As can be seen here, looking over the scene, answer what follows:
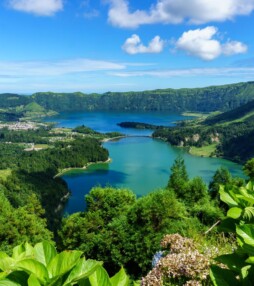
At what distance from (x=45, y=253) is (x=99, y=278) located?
465mm

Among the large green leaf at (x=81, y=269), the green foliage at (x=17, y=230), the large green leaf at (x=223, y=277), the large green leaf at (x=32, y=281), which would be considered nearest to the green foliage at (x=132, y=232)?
the green foliage at (x=17, y=230)

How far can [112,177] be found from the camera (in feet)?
408

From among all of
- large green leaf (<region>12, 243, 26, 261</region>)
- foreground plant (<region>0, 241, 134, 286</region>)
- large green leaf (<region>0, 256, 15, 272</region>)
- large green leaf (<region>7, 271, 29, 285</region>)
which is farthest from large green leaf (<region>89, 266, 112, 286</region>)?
large green leaf (<region>12, 243, 26, 261</region>)

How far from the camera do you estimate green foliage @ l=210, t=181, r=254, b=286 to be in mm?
2383

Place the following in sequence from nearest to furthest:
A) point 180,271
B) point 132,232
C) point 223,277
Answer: point 223,277, point 180,271, point 132,232

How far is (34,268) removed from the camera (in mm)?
2207

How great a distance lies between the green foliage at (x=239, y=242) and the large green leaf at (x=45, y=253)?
3.94 ft

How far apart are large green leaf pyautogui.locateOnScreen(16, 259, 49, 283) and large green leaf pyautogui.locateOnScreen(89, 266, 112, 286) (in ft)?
0.95

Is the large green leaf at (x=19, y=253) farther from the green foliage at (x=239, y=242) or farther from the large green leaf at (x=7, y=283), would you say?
the green foliage at (x=239, y=242)

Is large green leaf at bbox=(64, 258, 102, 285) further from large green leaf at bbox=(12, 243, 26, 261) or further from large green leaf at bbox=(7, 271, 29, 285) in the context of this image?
large green leaf at bbox=(12, 243, 26, 261)

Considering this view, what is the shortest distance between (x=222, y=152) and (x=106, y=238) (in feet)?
530

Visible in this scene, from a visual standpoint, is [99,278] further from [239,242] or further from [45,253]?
[239,242]

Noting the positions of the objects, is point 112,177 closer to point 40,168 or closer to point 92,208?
point 40,168

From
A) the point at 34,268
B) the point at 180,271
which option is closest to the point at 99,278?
the point at 34,268
